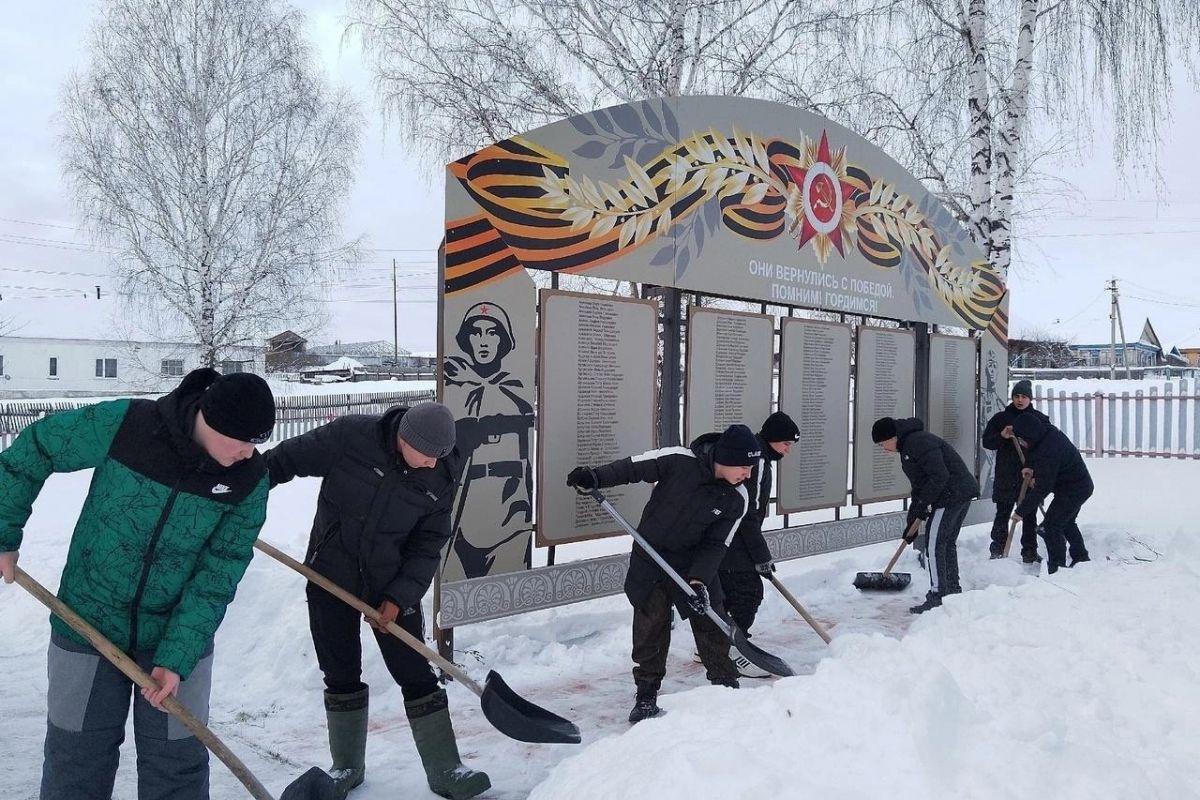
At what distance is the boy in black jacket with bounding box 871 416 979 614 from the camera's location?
658cm

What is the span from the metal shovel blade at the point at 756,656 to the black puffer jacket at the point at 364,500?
1834 mm

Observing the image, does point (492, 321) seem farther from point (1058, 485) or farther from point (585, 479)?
point (1058, 485)

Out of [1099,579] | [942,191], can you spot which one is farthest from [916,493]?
[942,191]

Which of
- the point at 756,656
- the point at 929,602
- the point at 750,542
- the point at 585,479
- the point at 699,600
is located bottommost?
the point at 929,602

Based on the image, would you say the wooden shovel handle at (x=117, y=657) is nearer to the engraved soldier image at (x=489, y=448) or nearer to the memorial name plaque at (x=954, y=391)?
the engraved soldier image at (x=489, y=448)

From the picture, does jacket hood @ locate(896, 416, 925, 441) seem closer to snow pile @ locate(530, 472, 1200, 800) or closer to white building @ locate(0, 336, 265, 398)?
snow pile @ locate(530, 472, 1200, 800)

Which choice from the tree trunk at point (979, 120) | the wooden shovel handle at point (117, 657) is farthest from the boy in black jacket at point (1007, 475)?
the wooden shovel handle at point (117, 657)

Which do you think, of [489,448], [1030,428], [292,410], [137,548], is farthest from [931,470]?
[292,410]

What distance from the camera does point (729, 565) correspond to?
5449 millimetres

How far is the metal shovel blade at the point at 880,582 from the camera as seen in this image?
24.0ft

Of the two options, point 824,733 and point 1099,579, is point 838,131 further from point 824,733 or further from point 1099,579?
point 824,733

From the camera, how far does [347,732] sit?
11.5 feet

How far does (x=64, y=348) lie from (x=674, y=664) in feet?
128

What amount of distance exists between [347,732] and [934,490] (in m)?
4.70
